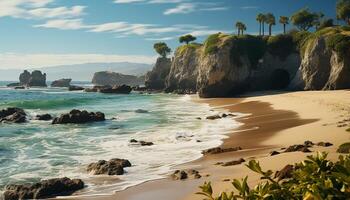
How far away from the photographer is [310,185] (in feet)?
11.6

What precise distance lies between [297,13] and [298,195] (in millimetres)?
92195

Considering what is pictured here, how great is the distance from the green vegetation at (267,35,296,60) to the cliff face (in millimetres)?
18061

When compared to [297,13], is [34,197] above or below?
below

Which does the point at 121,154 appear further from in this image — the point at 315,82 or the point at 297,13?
the point at 297,13

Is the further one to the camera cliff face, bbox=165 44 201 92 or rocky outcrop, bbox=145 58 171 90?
rocky outcrop, bbox=145 58 171 90

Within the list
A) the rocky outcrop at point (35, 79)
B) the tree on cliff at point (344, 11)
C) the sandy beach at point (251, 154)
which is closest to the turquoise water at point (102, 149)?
the sandy beach at point (251, 154)

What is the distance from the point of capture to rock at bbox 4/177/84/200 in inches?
522

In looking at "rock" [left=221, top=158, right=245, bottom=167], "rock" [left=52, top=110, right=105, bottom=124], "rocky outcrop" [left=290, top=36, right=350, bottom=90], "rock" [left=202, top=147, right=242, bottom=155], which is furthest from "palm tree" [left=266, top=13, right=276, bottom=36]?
"rock" [left=221, top=158, right=245, bottom=167]

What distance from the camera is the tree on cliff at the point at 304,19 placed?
3494 inches

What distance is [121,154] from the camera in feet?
66.5

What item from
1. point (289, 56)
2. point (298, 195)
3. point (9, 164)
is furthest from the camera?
point (289, 56)

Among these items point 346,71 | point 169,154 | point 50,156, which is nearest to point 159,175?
point 169,154

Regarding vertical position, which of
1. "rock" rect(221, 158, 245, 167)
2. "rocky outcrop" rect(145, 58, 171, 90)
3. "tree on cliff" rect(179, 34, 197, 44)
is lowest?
"rock" rect(221, 158, 245, 167)

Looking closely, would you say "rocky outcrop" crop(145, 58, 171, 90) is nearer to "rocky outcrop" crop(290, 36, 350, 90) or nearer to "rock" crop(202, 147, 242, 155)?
"rocky outcrop" crop(290, 36, 350, 90)
